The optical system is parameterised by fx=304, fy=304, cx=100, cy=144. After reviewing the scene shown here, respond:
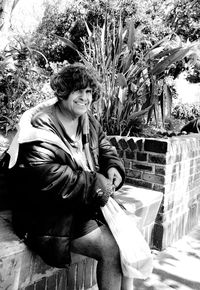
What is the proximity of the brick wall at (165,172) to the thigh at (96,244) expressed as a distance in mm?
1297

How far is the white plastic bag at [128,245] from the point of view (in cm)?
156

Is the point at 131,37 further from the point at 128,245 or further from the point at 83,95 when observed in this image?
the point at 128,245

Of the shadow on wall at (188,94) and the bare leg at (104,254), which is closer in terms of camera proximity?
the bare leg at (104,254)

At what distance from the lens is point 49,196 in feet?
5.06

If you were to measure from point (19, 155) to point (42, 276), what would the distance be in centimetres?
75

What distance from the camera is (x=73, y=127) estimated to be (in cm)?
195

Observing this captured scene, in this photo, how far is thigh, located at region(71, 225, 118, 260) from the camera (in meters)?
1.59

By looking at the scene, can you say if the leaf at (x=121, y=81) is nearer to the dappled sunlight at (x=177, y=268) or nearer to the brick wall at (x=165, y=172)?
the brick wall at (x=165, y=172)

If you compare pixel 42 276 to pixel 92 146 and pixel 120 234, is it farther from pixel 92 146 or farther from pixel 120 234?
pixel 92 146

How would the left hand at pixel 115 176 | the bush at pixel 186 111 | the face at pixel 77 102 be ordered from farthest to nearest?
1. the bush at pixel 186 111
2. the left hand at pixel 115 176
3. the face at pixel 77 102

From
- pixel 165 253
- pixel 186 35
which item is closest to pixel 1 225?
pixel 165 253

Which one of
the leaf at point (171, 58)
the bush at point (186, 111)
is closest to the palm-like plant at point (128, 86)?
the leaf at point (171, 58)

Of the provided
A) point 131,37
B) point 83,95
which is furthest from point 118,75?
point 83,95

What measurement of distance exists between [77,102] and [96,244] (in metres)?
0.83
